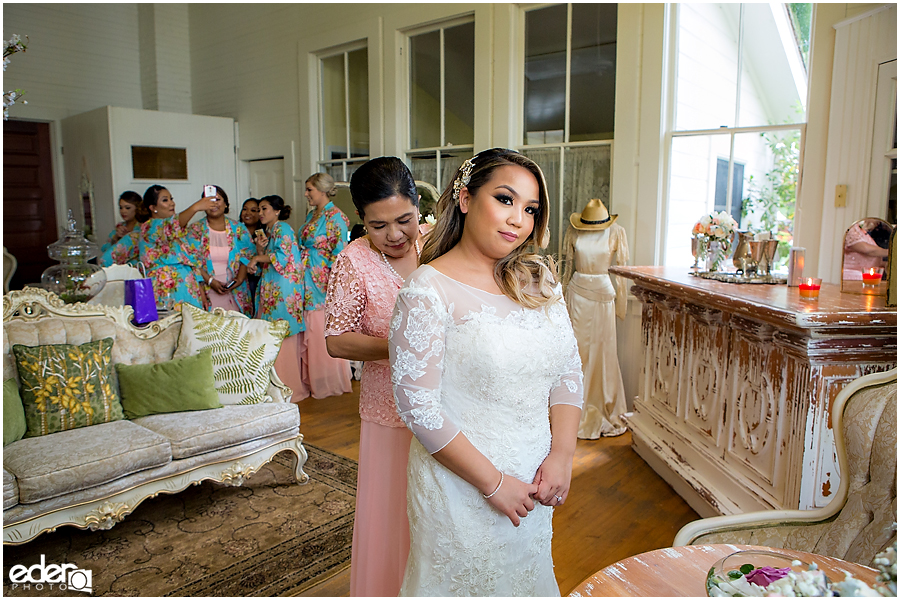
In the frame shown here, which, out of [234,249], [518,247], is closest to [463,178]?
[518,247]

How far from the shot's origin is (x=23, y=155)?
23.0 feet

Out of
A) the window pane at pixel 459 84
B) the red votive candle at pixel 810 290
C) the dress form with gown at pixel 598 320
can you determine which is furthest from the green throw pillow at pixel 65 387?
the window pane at pixel 459 84

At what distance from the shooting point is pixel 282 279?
4664 mm

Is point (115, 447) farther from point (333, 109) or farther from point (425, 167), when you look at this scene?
point (333, 109)

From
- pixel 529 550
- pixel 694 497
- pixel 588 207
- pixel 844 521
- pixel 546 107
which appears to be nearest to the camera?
pixel 529 550

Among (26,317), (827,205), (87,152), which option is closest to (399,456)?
(26,317)

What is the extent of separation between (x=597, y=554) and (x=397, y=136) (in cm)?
420

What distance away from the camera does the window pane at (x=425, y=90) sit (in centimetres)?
538

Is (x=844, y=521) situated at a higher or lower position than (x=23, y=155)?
lower

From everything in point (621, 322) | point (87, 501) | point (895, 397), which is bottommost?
point (87, 501)

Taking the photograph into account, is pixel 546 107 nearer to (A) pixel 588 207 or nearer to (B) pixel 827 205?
(A) pixel 588 207

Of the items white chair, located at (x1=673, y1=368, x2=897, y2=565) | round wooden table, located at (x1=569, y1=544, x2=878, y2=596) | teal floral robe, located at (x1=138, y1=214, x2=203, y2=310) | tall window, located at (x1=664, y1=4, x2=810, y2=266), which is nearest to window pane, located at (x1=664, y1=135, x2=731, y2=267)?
tall window, located at (x1=664, y1=4, x2=810, y2=266)

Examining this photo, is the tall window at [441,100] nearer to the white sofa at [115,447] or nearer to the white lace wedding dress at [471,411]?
the white sofa at [115,447]

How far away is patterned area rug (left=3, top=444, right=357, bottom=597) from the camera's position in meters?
2.33
